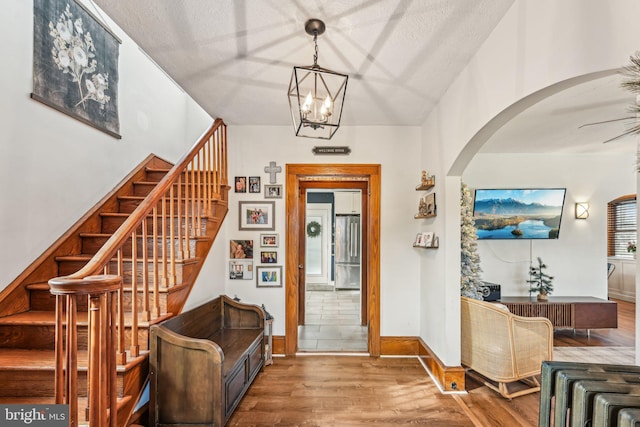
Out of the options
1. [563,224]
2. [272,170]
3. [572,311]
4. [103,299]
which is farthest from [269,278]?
[563,224]

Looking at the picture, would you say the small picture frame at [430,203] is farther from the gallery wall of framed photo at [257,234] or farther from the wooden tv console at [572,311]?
the wooden tv console at [572,311]

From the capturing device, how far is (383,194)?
3.71 metres

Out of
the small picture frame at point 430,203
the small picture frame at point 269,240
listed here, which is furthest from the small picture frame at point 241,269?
the small picture frame at point 430,203

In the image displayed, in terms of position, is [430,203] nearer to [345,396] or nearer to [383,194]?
[383,194]

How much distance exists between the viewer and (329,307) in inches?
246

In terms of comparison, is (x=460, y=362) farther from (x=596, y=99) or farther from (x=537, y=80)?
(x=596, y=99)

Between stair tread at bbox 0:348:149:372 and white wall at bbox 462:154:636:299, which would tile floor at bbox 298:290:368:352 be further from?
white wall at bbox 462:154:636:299

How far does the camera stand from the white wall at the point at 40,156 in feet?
7.21

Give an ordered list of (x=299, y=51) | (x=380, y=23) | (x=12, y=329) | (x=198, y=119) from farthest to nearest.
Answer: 1. (x=198, y=119)
2. (x=299, y=51)
3. (x=12, y=329)
4. (x=380, y=23)

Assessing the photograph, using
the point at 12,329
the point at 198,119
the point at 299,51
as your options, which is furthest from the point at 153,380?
the point at 198,119

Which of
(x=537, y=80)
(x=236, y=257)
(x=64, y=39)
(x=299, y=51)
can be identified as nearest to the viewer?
(x=537, y=80)

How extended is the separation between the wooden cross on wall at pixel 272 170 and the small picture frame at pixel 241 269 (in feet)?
3.40

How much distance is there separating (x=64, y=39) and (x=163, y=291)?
242 centimetres

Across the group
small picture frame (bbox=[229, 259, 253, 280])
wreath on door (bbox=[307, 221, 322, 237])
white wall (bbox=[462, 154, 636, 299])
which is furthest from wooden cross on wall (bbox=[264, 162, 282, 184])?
wreath on door (bbox=[307, 221, 322, 237])
